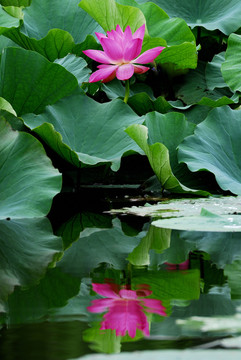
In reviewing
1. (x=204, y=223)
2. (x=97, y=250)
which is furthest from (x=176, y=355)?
(x=204, y=223)

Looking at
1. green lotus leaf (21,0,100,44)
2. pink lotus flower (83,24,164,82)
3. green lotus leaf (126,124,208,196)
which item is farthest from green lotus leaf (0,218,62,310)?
green lotus leaf (21,0,100,44)

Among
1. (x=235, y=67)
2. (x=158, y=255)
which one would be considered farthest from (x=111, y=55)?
(x=158, y=255)

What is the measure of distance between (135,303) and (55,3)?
7.11ft

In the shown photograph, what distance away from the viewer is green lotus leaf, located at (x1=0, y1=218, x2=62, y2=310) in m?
1.18

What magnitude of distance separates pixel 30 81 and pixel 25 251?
101cm

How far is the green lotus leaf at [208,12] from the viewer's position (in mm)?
3119

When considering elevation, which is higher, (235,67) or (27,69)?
(235,67)

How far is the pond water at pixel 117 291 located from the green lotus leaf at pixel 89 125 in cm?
53

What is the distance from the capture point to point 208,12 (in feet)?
10.6

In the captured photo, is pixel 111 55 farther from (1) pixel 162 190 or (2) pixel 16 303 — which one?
(2) pixel 16 303

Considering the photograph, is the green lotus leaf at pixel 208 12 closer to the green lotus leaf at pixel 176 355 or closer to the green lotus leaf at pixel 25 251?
the green lotus leaf at pixel 25 251

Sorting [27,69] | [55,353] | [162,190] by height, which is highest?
[27,69]

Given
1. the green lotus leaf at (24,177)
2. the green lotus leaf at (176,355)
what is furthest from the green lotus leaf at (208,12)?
the green lotus leaf at (176,355)

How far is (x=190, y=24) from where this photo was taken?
123 inches
